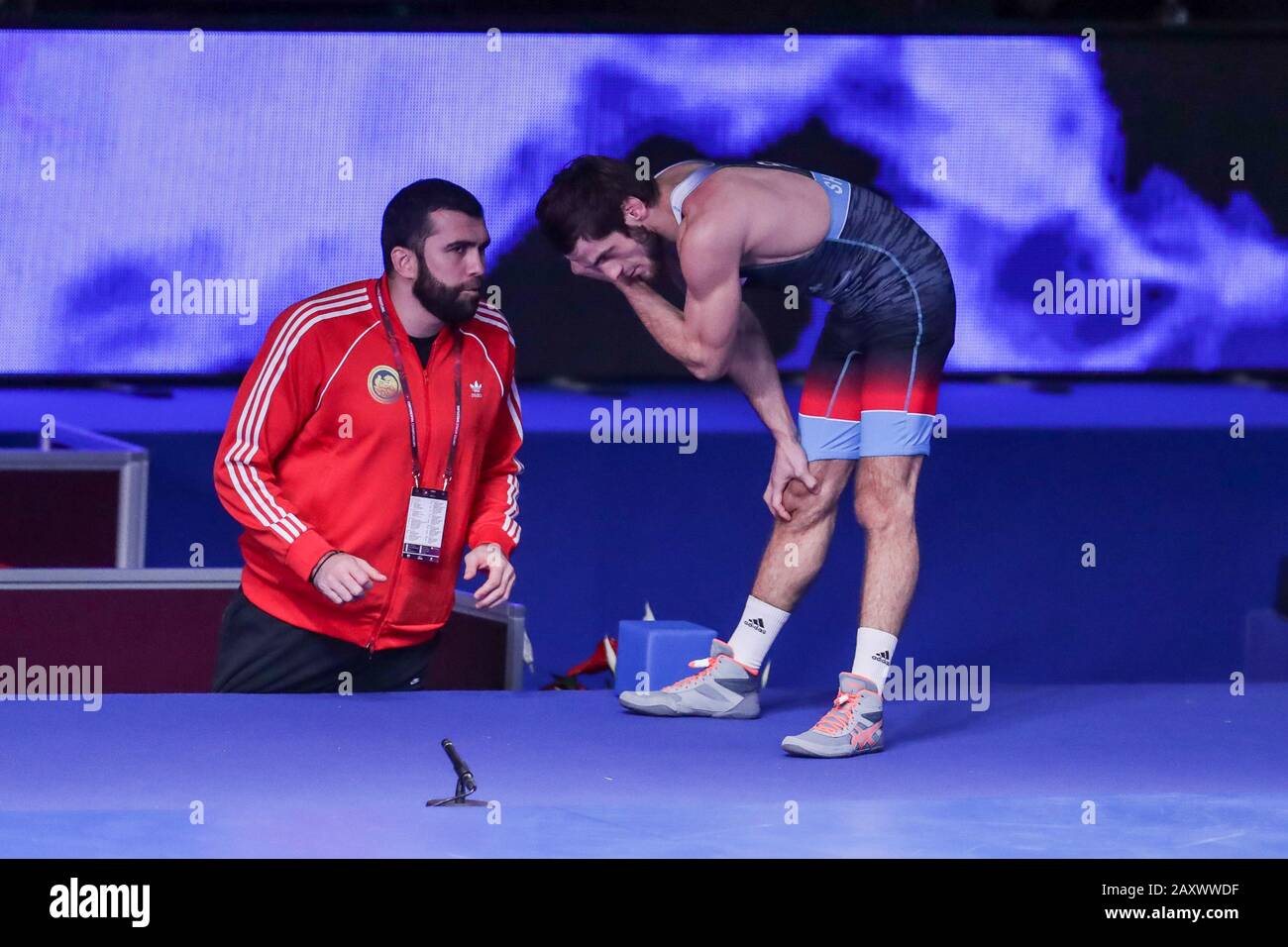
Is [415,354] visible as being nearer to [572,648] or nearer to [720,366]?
[720,366]

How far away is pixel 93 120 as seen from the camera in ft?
22.3

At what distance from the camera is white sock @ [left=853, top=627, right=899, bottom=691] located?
326 centimetres

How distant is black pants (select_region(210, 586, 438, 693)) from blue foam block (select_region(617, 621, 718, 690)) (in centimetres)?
44

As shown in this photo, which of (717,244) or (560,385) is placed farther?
(560,385)

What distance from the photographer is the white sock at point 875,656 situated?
3.26m

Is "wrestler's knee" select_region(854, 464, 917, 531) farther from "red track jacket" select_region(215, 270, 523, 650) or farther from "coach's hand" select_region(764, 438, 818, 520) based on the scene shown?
"red track jacket" select_region(215, 270, 523, 650)

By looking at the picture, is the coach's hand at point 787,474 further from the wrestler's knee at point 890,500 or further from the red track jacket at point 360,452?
the red track jacket at point 360,452

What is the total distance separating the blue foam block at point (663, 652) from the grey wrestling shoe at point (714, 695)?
151 millimetres

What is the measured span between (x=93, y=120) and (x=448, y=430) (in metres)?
3.80

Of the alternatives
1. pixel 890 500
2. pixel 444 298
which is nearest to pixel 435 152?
pixel 444 298

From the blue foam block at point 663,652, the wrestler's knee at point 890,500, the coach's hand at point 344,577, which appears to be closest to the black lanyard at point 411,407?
the coach's hand at point 344,577
